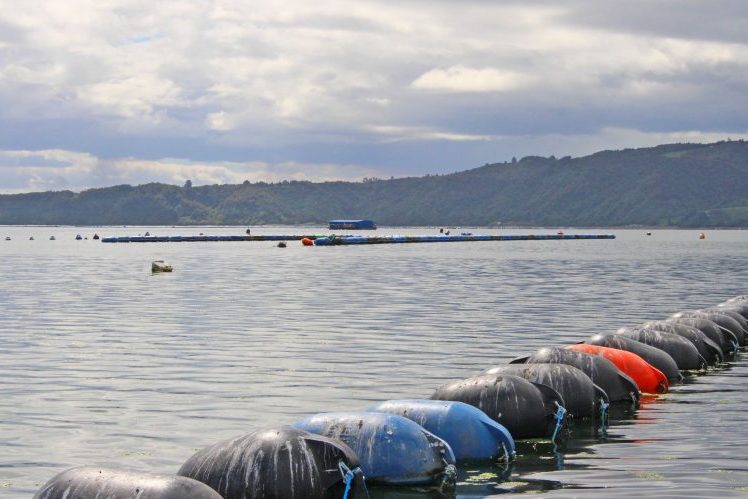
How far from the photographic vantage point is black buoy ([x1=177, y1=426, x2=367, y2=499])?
14438 millimetres

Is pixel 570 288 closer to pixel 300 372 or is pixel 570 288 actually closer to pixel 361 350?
pixel 361 350

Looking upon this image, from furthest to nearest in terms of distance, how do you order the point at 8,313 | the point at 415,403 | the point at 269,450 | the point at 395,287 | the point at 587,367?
1. the point at 395,287
2. the point at 8,313
3. the point at 587,367
4. the point at 415,403
5. the point at 269,450

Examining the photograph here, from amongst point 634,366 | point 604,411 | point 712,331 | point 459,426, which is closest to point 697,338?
point 712,331

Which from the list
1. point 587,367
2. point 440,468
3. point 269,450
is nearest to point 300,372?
point 587,367

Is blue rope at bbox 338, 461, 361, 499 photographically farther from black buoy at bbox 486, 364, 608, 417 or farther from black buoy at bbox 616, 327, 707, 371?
black buoy at bbox 616, 327, 707, 371

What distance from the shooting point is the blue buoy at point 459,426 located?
18406 mm

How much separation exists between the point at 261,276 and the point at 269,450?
70668 millimetres

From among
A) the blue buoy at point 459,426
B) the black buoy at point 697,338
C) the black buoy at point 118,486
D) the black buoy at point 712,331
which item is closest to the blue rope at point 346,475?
the black buoy at point 118,486

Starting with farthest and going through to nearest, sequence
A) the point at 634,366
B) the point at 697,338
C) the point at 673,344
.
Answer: the point at 697,338, the point at 673,344, the point at 634,366

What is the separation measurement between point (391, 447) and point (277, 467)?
2.81m

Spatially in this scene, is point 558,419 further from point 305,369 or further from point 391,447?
Answer: point 305,369

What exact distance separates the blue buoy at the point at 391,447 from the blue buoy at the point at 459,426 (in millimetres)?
1243

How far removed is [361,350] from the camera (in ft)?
116

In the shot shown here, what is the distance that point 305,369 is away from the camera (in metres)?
30.8
